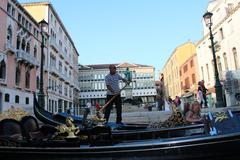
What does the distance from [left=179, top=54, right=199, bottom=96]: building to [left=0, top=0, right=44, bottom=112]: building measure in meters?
17.8

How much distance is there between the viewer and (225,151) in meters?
3.06

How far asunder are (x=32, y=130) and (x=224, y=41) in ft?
71.1

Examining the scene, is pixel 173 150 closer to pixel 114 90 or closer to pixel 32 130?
pixel 32 130

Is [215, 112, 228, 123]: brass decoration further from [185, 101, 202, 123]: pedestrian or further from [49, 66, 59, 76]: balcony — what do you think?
[49, 66, 59, 76]: balcony

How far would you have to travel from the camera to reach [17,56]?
22.1 meters

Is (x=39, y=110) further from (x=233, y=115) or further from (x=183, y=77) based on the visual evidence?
(x=183, y=77)

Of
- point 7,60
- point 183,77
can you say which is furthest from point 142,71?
point 7,60

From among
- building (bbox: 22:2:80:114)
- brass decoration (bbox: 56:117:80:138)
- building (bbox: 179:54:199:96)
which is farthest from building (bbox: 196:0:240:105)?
brass decoration (bbox: 56:117:80:138)

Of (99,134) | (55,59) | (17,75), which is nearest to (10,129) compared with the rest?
(99,134)

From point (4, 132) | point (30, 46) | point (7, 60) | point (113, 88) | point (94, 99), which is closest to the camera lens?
point (4, 132)

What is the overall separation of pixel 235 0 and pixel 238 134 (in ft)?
72.3

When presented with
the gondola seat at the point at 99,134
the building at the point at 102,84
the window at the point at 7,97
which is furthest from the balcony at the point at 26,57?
the building at the point at 102,84

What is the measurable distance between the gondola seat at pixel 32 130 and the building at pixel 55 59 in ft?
80.9

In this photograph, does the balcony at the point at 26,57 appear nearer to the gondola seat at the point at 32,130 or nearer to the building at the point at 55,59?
the building at the point at 55,59
